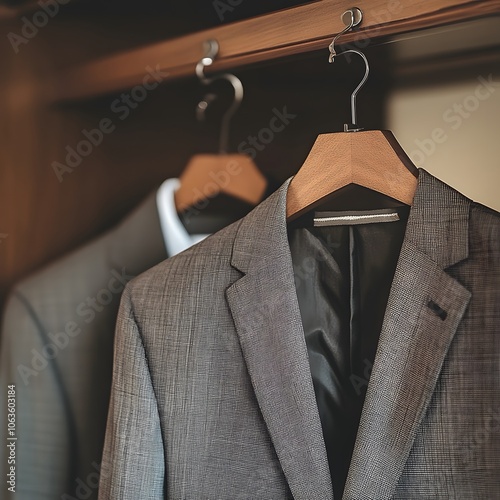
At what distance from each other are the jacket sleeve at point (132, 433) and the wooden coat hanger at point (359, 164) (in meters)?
0.33

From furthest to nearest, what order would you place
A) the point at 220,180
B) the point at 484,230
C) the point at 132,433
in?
1. the point at 220,180
2. the point at 132,433
3. the point at 484,230

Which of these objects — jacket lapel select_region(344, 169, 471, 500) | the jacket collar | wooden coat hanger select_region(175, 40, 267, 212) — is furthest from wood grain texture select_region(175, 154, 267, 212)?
jacket lapel select_region(344, 169, 471, 500)

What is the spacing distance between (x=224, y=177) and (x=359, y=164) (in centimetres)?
36

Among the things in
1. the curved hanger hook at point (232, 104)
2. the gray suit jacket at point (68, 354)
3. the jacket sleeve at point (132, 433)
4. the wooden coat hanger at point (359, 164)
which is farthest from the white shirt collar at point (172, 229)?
the wooden coat hanger at point (359, 164)

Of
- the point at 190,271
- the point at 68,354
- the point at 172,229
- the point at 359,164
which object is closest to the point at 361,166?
the point at 359,164

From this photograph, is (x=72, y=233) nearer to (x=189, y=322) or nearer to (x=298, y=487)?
(x=189, y=322)

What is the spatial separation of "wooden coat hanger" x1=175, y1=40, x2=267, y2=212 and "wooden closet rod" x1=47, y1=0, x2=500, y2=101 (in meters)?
0.07

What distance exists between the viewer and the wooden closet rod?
0.91m

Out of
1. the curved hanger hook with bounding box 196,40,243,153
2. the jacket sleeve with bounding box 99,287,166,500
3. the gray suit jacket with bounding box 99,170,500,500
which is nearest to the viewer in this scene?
the gray suit jacket with bounding box 99,170,500,500

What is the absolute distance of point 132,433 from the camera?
1010 mm

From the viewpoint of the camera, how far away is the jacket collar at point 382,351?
868mm

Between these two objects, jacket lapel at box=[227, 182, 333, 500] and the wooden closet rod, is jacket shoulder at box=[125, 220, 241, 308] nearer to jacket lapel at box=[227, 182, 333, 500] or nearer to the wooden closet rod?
jacket lapel at box=[227, 182, 333, 500]

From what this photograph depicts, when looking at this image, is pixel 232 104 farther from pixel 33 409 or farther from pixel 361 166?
pixel 33 409

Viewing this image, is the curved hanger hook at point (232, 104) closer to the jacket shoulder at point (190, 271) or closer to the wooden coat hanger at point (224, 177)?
the wooden coat hanger at point (224, 177)
